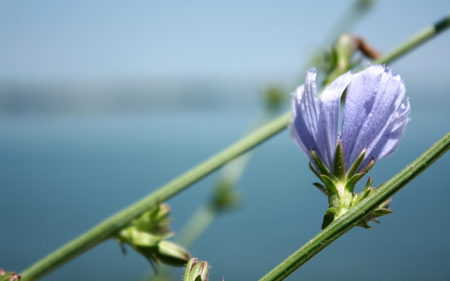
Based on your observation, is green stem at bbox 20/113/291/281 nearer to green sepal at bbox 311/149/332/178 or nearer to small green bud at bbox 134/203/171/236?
small green bud at bbox 134/203/171/236

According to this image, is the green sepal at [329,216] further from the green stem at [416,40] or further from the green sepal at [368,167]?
the green stem at [416,40]

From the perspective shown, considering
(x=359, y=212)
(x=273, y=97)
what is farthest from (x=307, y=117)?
(x=273, y=97)

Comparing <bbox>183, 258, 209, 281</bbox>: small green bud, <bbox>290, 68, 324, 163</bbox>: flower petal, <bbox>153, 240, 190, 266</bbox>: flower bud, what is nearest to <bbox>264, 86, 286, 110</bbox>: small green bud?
<bbox>153, 240, 190, 266</bbox>: flower bud

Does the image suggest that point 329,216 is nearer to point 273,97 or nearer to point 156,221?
point 156,221

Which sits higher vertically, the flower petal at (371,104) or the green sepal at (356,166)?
the flower petal at (371,104)

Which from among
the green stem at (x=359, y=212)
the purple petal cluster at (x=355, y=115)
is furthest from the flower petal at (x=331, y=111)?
the green stem at (x=359, y=212)

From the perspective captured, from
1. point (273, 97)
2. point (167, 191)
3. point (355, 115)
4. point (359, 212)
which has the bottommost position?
point (359, 212)

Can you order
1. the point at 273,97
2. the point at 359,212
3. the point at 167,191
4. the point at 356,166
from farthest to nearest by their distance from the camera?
1. the point at 273,97
2. the point at 167,191
3. the point at 356,166
4. the point at 359,212
